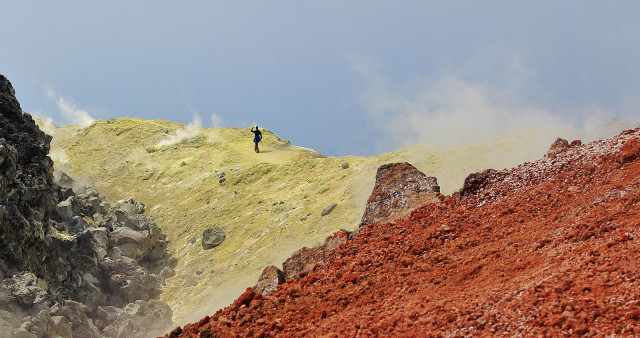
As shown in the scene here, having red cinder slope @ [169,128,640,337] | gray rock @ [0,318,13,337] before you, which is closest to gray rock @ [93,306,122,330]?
gray rock @ [0,318,13,337]

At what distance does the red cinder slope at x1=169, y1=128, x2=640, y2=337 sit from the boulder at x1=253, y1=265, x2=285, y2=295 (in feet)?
1.78

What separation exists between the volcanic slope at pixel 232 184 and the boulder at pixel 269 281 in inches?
408

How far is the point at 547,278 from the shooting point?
725 cm

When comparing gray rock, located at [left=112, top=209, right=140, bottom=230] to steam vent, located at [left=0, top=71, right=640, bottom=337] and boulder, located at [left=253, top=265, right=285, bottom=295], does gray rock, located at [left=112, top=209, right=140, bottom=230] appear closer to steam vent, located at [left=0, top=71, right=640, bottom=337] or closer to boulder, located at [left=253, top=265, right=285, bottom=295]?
steam vent, located at [left=0, top=71, right=640, bottom=337]

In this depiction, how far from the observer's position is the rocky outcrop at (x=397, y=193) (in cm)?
1334

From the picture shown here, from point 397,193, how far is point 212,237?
1745 cm

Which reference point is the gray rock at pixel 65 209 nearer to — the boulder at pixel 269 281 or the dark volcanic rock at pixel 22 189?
the dark volcanic rock at pixel 22 189

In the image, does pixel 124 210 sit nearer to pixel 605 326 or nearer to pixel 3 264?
pixel 3 264

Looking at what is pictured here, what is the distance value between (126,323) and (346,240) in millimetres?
11466

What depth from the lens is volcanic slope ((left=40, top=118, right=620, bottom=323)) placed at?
2489 cm

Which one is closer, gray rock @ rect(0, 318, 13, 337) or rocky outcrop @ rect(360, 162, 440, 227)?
rocky outcrop @ rect(360, 162, 440, 227)

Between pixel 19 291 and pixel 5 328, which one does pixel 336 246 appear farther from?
pixel 19 291

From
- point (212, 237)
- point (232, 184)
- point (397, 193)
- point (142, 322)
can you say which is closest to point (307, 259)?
point (397, 193)

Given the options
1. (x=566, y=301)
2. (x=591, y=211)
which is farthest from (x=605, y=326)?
(x=591, y=211)
